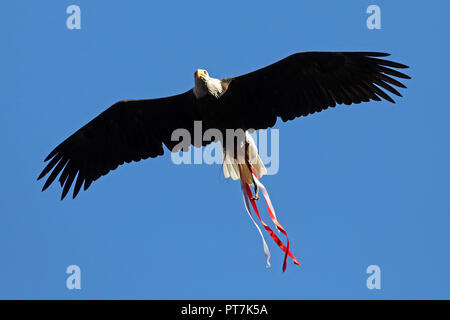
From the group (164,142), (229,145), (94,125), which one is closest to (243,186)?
(229,145)

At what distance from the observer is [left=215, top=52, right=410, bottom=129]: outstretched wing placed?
9094 millimetres

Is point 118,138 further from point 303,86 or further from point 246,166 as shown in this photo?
point 303,86

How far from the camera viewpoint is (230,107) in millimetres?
9312

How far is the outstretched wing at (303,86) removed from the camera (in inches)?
358

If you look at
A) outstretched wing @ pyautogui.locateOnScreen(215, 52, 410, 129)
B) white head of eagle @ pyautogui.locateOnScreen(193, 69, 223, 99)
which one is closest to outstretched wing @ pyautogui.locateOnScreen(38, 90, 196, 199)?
white head of eagle @ pyautogui.locateOnScreen(193, 69, 223, 99)

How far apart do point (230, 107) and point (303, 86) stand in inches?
32.1

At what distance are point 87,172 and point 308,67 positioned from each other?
289cm

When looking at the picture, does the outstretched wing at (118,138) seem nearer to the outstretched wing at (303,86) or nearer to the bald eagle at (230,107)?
the bald eagle at (230,107)

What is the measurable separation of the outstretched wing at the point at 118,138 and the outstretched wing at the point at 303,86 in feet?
1.93

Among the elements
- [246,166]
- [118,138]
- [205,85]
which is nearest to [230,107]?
[205,85]

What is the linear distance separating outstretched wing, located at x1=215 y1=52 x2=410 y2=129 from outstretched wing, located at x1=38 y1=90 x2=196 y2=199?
0.59 metres

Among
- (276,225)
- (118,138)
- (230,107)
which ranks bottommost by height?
(276,225)

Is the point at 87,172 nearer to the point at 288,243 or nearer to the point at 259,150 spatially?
the point at 259,150

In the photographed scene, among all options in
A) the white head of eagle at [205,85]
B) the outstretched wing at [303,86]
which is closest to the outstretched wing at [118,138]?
the white head of eagle at [205,85]
